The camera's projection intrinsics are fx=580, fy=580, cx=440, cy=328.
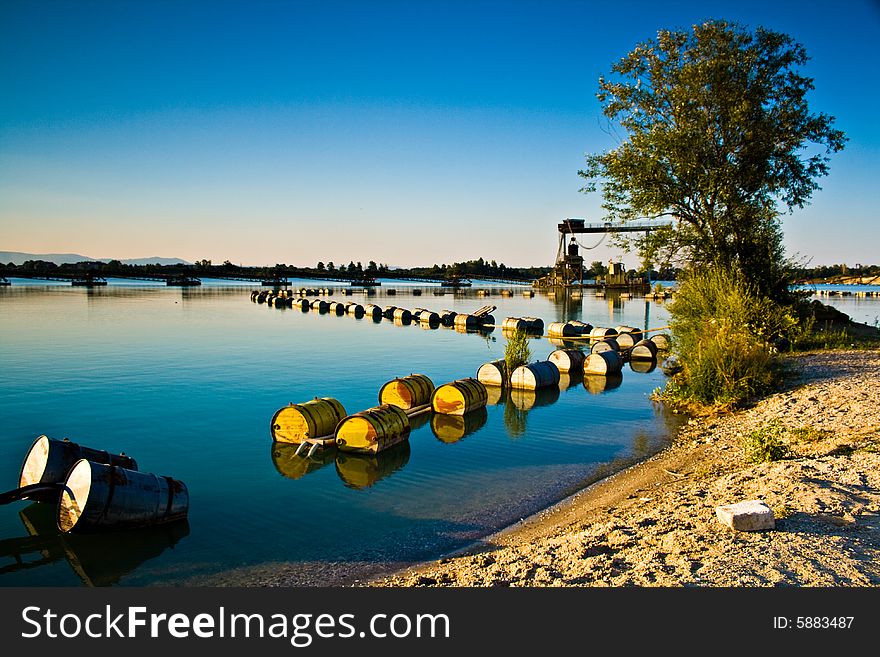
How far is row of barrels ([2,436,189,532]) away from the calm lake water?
33 centimetres

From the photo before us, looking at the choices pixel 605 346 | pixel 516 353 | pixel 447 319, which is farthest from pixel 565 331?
pixel 516 353

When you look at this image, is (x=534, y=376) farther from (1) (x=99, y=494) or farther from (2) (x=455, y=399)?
(1) (x=99, y=494)

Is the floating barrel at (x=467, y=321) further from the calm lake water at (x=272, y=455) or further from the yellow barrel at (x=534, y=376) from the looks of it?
the yellow barrel at (x=534, y=376)

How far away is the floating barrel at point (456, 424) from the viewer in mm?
15794

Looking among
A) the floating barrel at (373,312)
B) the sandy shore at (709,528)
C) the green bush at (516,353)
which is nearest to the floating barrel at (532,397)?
the green bush at (516,353)

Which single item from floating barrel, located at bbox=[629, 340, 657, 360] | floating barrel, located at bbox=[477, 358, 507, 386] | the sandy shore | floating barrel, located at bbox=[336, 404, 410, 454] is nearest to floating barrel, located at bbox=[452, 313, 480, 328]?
floating barrel, located at bbox=[629, 340, 657, 360]

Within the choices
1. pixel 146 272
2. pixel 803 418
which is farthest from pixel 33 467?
pixel 146 272

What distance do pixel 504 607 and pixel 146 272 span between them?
533 ft

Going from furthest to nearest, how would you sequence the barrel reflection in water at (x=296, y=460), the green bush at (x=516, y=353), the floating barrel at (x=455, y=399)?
1. the green bush at (x=516, y=353)
2. the floating barrel at (x=455, y=399)
3. the barrel reflection in water at (x=296, y=460)

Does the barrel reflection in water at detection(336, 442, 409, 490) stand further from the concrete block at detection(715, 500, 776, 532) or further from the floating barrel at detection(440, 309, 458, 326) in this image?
the floating barrel at detection(440, 309, 458, 326)

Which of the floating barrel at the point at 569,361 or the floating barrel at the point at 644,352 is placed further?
the floating barrel at the point at 644,352

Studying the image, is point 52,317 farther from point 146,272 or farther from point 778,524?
point 146,272

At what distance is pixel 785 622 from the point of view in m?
5.17

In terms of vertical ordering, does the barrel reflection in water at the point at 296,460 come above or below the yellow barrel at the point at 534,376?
below
